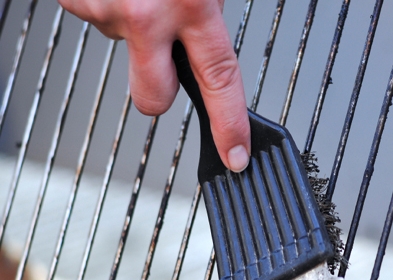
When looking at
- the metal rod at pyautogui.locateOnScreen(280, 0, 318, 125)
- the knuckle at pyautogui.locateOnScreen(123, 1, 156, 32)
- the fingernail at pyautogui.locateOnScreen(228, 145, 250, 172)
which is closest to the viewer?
the knuckle at pyautogui.locateOnScreen(123, 1, 156, 32)

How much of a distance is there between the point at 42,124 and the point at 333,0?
1.21m

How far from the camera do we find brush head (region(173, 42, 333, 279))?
21.1 inches

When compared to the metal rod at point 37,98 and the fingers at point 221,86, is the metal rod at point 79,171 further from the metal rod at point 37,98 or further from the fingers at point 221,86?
the fingers at point 221,86

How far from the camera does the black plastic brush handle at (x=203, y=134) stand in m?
0.56

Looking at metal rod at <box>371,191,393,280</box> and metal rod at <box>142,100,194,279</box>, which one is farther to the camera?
metal rod at <box>142,100,194,279</box>

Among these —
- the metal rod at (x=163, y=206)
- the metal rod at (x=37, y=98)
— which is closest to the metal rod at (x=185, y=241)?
the metal rod at (x=163, y=206)

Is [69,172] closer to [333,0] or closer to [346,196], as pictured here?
[346,196]

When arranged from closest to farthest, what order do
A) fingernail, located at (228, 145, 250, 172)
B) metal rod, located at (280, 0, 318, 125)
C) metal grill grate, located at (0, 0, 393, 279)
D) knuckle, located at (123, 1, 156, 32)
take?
knuckle, located at (123, 1, 156, 32)
fingernail, located at (228, 145, 250, 172)
metal rod, located at (280, 0, 318, 125)
metal grill grate, located at (0, 0, 393, 279)

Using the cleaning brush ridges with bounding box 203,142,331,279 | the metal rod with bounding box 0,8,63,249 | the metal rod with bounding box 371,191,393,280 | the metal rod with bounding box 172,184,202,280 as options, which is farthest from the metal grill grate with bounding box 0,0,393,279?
the metal rod with bounding box 371,191,393,280

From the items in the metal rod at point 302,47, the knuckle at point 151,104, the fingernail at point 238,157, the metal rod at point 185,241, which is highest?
the metal rod at point 302,47

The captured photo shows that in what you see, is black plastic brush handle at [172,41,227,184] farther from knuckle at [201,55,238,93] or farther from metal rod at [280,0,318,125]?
metal rod at [280,0,318,125]

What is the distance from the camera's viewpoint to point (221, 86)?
529 mm

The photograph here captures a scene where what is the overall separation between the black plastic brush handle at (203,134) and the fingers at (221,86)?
0.07ft

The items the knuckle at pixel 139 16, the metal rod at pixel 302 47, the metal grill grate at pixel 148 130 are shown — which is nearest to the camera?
the knuckle at pixel 139 16
